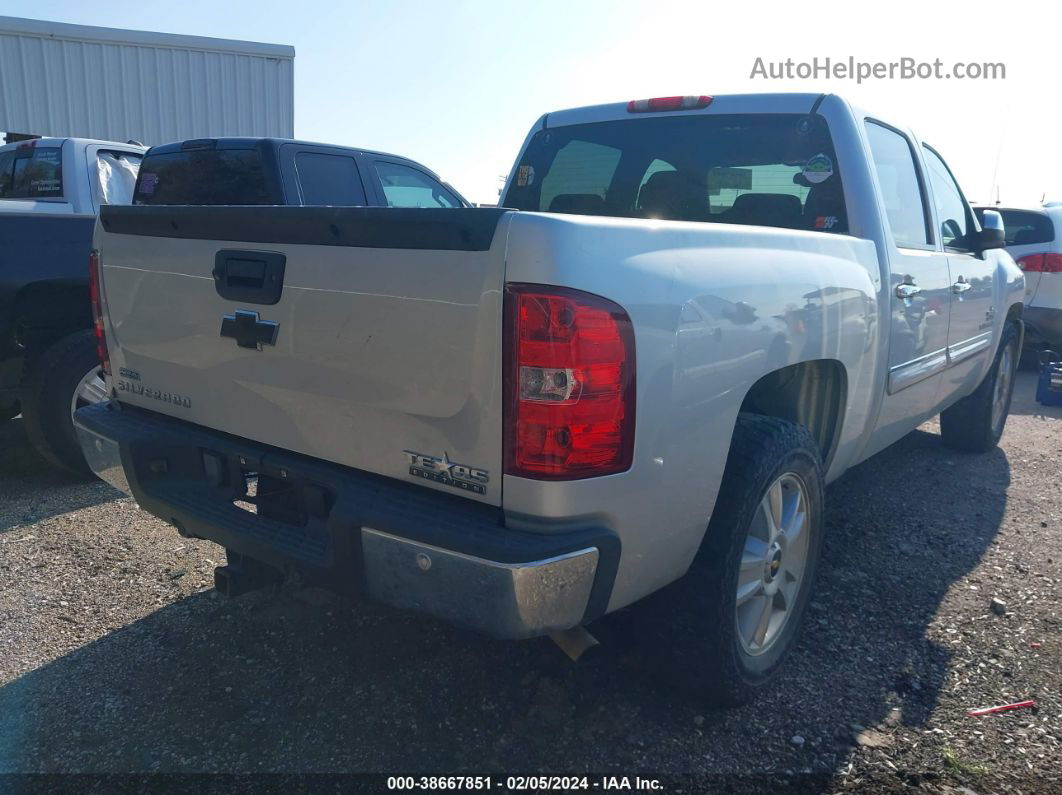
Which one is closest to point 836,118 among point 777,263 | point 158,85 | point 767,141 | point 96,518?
point 767,141

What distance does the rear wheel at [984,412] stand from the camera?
18.1 feet

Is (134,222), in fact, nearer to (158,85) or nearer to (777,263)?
(777,263)

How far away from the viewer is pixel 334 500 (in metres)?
2.33

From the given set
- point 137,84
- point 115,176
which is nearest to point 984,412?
point 115,176

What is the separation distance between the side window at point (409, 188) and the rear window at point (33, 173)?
2385 mm

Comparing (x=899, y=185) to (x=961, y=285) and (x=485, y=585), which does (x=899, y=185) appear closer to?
(x=961, y=285)

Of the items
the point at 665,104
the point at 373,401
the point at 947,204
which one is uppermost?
the point at 665,104

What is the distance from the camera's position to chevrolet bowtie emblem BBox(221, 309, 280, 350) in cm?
239

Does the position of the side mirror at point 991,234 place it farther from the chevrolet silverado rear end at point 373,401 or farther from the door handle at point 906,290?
the chevrolet silverado rear end at point 373,401

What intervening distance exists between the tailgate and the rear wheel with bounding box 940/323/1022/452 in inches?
181

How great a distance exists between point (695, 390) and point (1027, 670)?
1.81m

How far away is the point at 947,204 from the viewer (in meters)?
4.53

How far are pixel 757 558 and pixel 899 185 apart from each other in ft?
6.77

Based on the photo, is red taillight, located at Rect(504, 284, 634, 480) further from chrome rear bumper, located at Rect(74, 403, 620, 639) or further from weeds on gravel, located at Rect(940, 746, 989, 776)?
weeds on gravel, located at Rect(940, 746, 989, 776)
